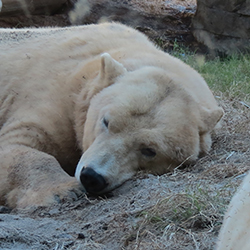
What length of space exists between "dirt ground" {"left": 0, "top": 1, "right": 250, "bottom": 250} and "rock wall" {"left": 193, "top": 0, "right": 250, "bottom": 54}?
5.94 metres

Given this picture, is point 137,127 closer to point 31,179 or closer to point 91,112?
point 91,112

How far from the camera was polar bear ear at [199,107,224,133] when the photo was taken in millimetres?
3494

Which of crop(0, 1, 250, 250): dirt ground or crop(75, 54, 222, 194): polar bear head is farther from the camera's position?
crop(75, 54, 222, 194): polar bear head

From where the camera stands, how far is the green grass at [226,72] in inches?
241

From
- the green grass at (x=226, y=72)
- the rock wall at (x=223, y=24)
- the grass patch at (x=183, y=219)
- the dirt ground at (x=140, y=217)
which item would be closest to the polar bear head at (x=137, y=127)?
the dirt ground at (x=140, y=217)

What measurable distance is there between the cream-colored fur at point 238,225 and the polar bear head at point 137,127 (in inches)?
55.2

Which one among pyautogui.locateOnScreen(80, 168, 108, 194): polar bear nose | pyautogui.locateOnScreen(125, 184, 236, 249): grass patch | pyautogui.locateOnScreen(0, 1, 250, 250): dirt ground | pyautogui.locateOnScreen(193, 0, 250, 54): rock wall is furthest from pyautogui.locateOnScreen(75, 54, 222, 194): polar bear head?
pyautogui.locateOnScreen(193, 0, 250, 54): rock wall

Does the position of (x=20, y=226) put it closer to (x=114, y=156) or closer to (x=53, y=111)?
(x=114, y=156)

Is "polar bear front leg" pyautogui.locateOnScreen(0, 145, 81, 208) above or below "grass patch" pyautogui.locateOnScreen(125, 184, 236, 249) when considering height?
below

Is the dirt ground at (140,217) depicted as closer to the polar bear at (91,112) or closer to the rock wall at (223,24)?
the polar bear at (91,112)

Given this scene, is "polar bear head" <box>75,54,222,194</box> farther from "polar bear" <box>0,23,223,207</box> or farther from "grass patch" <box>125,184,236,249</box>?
"grass patch" <box>125,184,236,249</box>

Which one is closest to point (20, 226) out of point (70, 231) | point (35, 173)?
point (70, 231)

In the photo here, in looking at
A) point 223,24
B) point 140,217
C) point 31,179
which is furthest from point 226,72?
point 140,217

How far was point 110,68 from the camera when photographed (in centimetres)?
352
